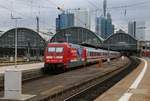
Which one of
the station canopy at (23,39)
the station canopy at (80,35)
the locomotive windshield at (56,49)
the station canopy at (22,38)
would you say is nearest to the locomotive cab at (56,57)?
the locomotive windshield at (56,49)

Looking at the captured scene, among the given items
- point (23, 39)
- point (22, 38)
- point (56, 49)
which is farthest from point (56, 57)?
point (22, 38)

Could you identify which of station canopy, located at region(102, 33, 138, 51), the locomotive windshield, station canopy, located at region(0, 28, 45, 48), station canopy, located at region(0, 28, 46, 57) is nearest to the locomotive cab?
the locomotive windshield

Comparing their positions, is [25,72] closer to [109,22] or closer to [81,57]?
[81,57]

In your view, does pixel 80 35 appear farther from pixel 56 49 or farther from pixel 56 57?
pixel 56 57

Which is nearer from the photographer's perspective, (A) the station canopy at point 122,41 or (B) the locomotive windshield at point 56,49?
(B) the locomotive windshield at point 56,49

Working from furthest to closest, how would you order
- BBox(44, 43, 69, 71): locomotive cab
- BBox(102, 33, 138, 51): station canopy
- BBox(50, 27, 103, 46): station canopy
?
BBox(102, 33, 138, 51): station canopy → BBox(50, 27, 103, 46): station canopy → BBox(44, 43, 69, 71): locomotive cab

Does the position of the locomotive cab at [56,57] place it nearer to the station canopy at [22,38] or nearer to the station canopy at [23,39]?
the station canopy at [23,39]

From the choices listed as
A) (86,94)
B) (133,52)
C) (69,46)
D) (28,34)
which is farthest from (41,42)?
(86,94)

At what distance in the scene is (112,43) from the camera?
182 m

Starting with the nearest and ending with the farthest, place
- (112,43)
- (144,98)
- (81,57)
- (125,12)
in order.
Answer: (144,98)
(81,57)
(125,12)
(112,43)

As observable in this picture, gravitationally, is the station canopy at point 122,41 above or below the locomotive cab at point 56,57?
above

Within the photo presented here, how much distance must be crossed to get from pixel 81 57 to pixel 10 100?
3324cm

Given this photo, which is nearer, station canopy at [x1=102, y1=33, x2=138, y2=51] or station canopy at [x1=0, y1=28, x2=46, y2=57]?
station canopy at [x1=0, y1=28, x2=46, y2=57]

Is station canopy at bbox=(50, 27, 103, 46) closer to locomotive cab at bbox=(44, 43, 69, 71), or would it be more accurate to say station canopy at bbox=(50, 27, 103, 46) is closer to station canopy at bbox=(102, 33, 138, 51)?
station canopy at bbox=(102, 33, 138, 51)
